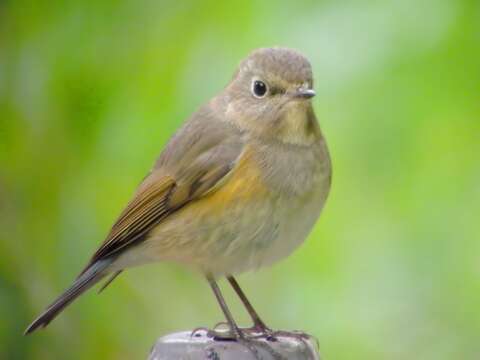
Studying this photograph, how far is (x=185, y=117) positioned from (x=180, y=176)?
0.95ft

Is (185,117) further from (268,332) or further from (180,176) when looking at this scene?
(268,332)

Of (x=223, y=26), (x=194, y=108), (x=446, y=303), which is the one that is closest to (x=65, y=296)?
(x=194, y=108)

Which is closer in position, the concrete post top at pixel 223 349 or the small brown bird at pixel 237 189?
the concrete post top at pixel 223 349

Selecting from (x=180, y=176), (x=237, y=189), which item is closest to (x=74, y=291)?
(x=180, y=176)

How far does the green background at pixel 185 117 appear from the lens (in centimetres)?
474

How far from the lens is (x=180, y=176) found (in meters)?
4.76

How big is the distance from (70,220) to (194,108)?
695mm

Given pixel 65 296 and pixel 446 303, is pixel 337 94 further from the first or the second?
pixel 65 296

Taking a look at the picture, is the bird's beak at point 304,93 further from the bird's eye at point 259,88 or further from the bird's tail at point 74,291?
the bird's tail at point 74,291

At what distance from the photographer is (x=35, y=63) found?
4742 mm

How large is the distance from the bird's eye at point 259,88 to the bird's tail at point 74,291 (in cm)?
91

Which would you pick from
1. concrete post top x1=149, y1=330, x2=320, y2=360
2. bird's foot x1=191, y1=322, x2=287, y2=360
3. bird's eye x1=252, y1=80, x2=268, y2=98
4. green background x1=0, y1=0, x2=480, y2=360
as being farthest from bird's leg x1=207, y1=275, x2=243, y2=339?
bird's eye x1=252, y1=80, x2=268, y2=98

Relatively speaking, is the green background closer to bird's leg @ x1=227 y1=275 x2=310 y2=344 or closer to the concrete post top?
bird's leg @ x1=227 y1=275 x2=310 y2=344

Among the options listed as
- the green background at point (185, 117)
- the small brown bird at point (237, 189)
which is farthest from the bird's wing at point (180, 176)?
the green background at point (185, 117)
